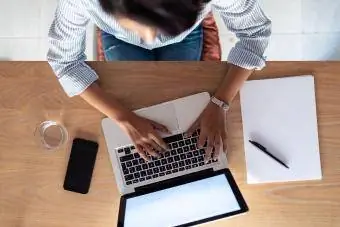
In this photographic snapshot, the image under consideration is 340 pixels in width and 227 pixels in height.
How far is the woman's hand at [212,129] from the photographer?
94 centimetres

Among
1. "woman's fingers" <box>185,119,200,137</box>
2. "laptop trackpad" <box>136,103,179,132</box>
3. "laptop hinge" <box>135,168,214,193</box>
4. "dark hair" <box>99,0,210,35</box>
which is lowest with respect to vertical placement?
"laptop hinge" <box>135,168,214,193</box>

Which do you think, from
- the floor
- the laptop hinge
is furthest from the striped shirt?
the floor

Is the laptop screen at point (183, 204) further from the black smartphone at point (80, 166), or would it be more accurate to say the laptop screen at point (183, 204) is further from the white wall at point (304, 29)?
the white wall at point (304, 29)

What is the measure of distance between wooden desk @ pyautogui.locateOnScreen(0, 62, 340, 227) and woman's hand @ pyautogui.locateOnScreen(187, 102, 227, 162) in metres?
0.02

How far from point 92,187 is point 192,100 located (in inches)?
9.8

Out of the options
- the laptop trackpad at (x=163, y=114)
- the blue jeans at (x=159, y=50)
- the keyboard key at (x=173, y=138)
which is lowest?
the keyboard key at (x=173, y=138)

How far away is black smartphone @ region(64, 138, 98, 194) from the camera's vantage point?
3.11ft

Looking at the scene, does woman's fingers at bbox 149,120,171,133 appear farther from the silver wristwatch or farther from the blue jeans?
the blue jeans

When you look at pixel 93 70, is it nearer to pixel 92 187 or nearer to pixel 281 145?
pixel 92 187

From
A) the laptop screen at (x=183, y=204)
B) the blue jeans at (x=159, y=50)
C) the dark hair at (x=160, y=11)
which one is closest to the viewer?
the dark hair at (x=160, y=11)

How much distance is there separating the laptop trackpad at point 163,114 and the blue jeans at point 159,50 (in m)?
0.21

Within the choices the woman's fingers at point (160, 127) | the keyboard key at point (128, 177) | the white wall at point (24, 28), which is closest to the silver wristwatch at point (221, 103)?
the woman's fingers at point (160, 127)

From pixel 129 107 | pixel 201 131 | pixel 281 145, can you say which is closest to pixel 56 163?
pixel 129 107

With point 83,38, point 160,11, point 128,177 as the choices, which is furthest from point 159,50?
point 160,11
